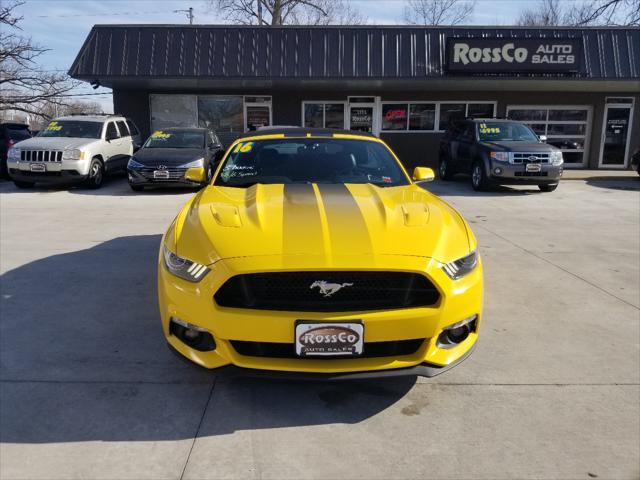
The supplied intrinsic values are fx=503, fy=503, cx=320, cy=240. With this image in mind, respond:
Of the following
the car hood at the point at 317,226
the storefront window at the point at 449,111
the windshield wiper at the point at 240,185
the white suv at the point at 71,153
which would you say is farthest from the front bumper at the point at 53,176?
the storefront window at the point at 449,111

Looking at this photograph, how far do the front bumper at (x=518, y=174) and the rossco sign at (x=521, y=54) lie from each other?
5.48 m

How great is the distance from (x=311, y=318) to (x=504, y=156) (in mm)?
10415

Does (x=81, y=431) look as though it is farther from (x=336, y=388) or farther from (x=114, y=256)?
(x=114, y=256)

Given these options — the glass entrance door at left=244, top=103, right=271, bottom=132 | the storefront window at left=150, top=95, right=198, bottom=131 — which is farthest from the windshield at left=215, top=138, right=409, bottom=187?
the storefront window at left=150, top=95, right=198, bottom=131

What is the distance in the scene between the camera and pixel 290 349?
2.63m

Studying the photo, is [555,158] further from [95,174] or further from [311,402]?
[95,174]

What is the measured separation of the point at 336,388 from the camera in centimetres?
311

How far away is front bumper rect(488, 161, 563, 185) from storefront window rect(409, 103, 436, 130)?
24.0 feet

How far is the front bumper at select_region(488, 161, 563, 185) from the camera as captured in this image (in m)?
11.7

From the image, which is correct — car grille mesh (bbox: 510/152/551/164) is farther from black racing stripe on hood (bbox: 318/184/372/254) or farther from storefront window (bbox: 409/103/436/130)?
black racing stripe on hood (bbox: 318/184/372/254)

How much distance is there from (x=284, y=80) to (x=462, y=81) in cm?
571

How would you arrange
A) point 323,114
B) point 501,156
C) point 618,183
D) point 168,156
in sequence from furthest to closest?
1. point 323,114
2. point 618,183
3. point 501,156
4. point 168,156

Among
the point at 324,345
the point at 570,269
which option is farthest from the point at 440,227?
the point at 570,269

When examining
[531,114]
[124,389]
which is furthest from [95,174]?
[531,114]
